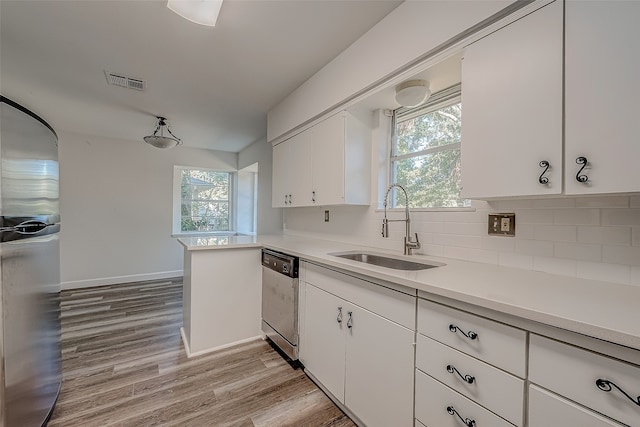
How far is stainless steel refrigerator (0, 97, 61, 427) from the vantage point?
3.49ft

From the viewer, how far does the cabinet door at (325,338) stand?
1622mm

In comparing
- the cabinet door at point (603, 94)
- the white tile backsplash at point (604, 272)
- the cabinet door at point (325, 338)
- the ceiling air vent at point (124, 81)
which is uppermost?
the ceiling air vent at point (124, 81)

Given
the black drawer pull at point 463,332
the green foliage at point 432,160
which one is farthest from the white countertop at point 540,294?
the green foliage at point 432,160

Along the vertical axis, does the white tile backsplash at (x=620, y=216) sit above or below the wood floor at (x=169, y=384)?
above

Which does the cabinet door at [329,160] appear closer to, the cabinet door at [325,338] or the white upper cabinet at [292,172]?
the white upper cabinet at [292,172]

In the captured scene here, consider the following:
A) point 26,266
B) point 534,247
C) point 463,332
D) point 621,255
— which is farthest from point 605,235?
point 26,266

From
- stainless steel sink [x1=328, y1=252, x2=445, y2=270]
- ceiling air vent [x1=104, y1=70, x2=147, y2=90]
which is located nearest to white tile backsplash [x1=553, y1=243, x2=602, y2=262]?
stainless steel sink [x1=328, y1=252, x2=445, y2=270]

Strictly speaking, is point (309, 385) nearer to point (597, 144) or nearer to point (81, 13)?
point (597, 144)

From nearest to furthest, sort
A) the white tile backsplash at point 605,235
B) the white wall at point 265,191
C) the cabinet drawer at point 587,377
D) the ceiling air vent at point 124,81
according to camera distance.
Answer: the cabinet drawer at point 587,377 → the white tile backsplash at point 605,235 → the ceiling air vent at point 124,81 → the white wall at point 265,191

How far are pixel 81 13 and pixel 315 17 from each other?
1443 mm

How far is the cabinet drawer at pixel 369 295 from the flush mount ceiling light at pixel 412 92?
3.92ft

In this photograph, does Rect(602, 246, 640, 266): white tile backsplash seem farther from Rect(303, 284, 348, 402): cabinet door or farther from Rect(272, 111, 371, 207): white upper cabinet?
Rect(272, 111, 371, 207): white upper cabinet

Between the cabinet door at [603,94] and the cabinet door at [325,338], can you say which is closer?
the cabinet door at [603,94]

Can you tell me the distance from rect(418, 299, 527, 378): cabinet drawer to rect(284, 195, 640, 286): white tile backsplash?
0.60m
